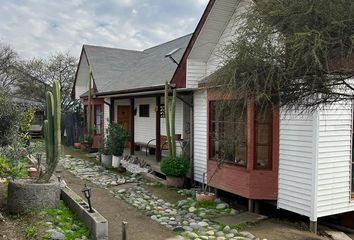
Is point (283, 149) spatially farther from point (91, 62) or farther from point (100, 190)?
point (91, 62)

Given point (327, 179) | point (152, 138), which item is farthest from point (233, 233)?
point (152, 138)

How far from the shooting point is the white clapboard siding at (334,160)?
7035mm

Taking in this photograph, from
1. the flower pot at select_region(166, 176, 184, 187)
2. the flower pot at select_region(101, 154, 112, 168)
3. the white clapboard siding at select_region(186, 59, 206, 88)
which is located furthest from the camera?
the flower pot at select_region(101, 154, 112, 168)

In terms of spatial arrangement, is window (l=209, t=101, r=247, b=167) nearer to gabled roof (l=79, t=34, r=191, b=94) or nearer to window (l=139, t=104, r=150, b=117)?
gabled roof (l=79, t=34, r=191, b=94)

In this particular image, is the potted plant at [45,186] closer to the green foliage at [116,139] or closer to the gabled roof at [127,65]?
the gabled roof at [127,65]

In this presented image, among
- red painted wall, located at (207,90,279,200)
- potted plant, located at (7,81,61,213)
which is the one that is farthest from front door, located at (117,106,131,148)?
Result: potted plant, located at (7,81,61,213)

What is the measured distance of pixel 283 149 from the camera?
7.58 metres

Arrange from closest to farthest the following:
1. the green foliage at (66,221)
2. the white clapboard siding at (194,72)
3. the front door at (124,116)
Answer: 1. the green foliage at (66,221)
2. the white clapboard siding at (194,72)
3. the front door at (124,116)

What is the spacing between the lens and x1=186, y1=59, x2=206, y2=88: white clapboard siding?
9.98 metres

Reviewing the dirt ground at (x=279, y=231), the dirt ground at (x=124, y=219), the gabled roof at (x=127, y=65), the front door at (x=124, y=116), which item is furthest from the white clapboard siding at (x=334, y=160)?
the front door at (x=124, y=116)

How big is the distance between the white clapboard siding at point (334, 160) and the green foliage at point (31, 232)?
531cm

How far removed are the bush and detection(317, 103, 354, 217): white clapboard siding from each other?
412 centimetres

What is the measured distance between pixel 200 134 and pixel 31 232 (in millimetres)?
5757

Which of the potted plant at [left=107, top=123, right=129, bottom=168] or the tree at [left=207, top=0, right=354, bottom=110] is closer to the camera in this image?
the tree at [left=207, top=0, right=354, bottom=110]
